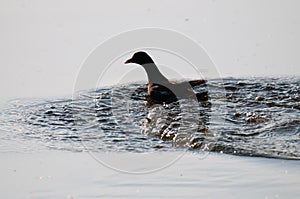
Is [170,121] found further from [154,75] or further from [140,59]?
[140,59]

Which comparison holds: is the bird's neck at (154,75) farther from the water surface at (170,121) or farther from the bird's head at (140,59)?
the water surface at (170,121)

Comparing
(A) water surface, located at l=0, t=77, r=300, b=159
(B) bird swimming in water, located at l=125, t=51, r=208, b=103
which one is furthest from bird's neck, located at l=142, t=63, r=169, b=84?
(A) water surface, located at l=0, t=77, r=300, b=159

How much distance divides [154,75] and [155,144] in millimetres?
2339

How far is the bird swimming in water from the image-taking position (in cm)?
934

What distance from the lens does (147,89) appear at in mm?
10297

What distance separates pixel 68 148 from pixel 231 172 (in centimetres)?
196

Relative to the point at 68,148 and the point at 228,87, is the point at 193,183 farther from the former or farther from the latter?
the point at 228,87

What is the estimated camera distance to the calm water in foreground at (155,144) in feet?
20.5

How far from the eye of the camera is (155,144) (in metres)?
7.72

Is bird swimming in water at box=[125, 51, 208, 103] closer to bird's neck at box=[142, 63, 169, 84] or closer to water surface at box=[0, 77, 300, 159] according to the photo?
bird's neck at box=[142, 63, 169, 84]

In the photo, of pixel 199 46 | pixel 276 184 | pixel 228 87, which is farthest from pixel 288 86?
pixel 276 184

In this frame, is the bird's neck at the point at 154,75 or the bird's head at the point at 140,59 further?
the bird's head at the point at 140,59

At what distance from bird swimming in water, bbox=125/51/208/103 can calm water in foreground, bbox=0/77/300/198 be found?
15 centimetres

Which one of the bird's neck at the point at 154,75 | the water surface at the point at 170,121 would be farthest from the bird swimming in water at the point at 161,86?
the water surface at the point at 170,121
